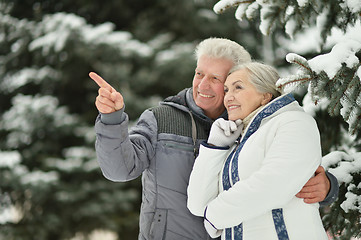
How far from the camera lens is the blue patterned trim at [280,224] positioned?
1.71 metres

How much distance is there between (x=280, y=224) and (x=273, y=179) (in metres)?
0.19

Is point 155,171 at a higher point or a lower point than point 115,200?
higher

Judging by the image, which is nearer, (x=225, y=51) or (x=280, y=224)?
(x=280, y=224)

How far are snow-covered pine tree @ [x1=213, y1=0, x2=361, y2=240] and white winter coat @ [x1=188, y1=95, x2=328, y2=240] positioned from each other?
0.17m

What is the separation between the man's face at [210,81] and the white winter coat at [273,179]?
45cm

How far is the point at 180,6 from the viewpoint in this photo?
24.7 ft

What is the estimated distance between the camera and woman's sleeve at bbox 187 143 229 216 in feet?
6.21

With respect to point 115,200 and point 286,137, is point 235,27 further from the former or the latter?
point 286,137

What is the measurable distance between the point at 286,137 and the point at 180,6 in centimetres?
617

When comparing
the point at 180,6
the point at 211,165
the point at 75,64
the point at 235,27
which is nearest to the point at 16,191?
the point at 75,64

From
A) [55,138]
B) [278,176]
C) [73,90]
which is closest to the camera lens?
[278,176]

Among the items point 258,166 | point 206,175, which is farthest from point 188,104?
point 258,166

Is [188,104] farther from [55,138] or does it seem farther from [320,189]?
[55,138]

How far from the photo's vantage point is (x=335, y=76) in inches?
71.9
